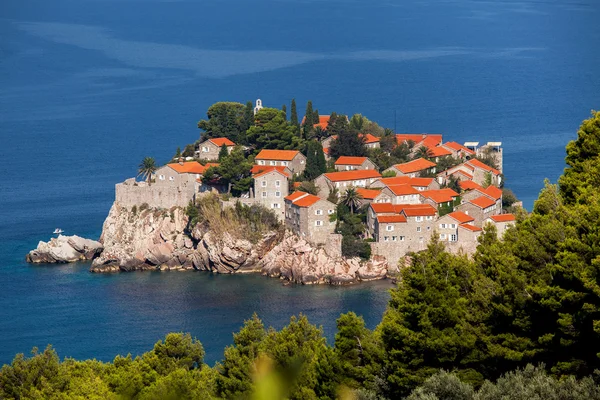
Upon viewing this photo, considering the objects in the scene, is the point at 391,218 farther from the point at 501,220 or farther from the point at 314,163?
the point at 314,163

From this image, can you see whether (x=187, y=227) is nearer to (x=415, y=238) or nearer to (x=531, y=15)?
(x=415, y=238)

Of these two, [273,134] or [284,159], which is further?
[273,134]

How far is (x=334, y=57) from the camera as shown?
155 m

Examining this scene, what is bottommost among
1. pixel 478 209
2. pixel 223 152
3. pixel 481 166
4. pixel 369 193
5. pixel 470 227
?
pixel 470 227

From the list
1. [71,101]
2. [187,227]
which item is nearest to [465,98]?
[71,101]

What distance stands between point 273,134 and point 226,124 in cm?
344

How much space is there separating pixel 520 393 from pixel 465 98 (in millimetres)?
97286

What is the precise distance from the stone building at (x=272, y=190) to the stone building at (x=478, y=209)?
7946 millimetres

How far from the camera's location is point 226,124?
7156 centimetres

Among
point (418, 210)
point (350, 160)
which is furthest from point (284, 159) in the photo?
point (418, 210)

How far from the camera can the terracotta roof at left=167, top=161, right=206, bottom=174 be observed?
6712cm

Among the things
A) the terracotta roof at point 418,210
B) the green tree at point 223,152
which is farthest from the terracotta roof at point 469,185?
the green tree at point 223,152

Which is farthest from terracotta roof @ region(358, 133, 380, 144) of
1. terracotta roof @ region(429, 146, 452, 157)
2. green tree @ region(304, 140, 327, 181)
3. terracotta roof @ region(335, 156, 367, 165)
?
green tree @ region(304, 140, 327, 181)

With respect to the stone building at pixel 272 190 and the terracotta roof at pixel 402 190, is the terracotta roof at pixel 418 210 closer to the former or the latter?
Answer: the terracotta roof at pixel 402 190
